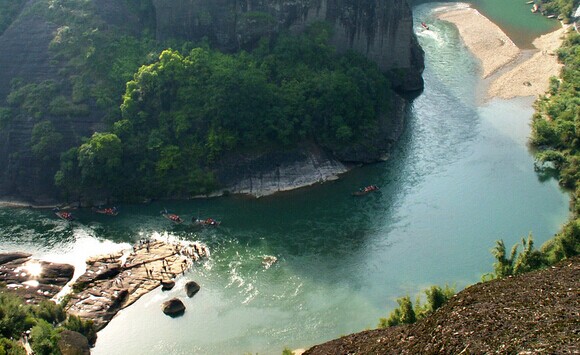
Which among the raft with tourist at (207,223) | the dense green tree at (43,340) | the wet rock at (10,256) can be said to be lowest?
the wet rock at (10,256)

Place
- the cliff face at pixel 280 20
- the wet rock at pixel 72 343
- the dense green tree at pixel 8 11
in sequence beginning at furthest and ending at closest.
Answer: the dense green tree at pixel 8 11, the cliff face at pixel 280 20, the wet rock at pixel 72 343

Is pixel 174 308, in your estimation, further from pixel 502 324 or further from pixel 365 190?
pixel 502 324

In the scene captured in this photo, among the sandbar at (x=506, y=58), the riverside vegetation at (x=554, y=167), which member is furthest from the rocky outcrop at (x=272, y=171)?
the sandbar at (x=506, y=58)

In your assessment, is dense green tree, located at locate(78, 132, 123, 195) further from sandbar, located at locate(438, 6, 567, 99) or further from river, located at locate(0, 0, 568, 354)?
sandbar, located at locate(438, 6, 567, 99)

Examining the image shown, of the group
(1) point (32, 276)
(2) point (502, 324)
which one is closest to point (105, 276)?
(1) point (32, 276)

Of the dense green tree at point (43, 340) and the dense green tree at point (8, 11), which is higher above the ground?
the dense green tree at point (8, 11)

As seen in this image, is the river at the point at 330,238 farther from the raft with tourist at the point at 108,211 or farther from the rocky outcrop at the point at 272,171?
the rocky outcrop at the point at 272,171

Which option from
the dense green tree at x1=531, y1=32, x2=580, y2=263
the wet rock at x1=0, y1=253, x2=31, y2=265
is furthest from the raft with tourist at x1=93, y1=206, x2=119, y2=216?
the dense green tree at x1=531, y1=32, x2=580, y2=263
